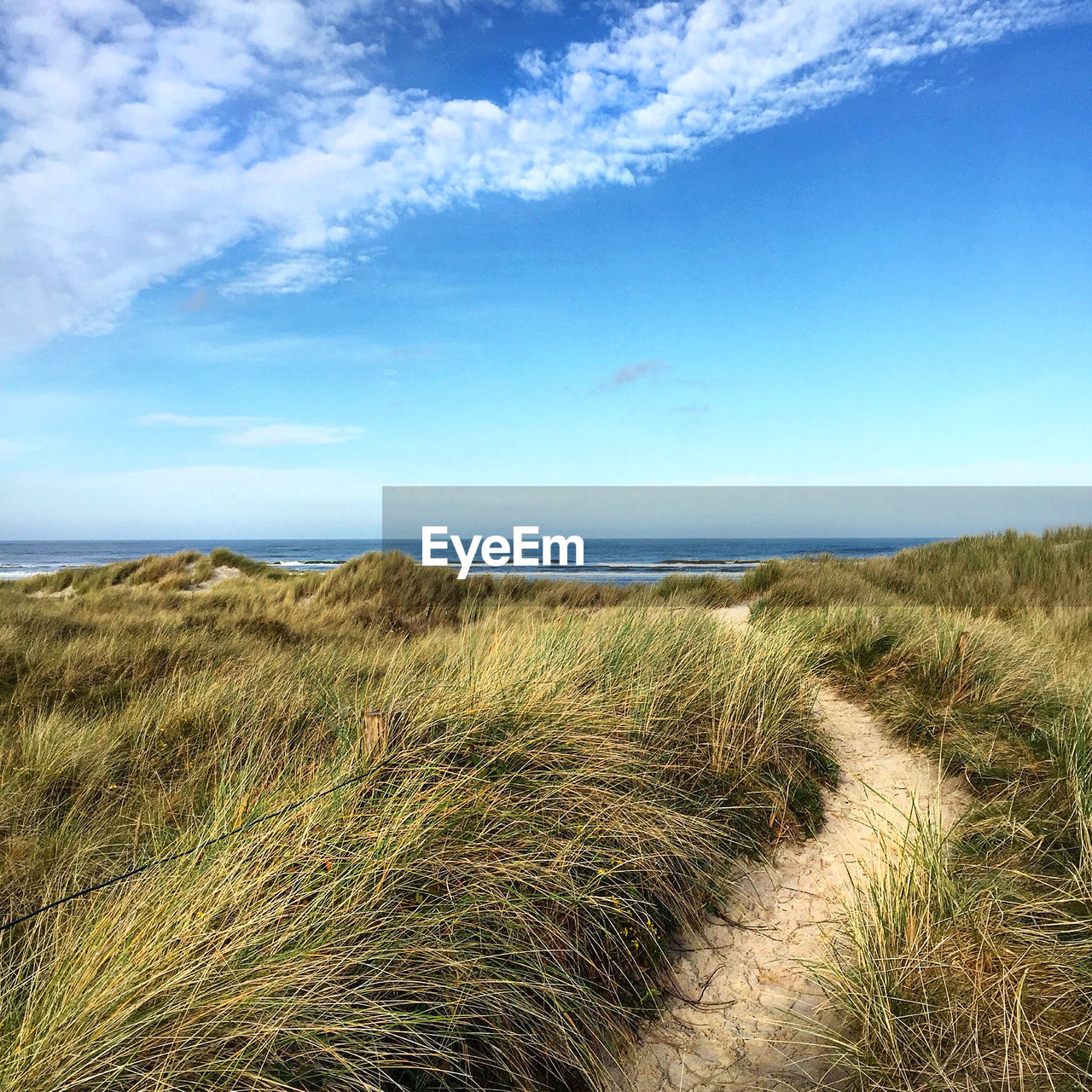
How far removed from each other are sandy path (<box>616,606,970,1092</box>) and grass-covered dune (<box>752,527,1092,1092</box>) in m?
0.21

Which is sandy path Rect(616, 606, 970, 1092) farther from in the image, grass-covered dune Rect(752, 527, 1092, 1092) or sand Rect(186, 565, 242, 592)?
sand Rect(186, 565, 242, 592)

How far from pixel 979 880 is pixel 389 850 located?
7.89 ft

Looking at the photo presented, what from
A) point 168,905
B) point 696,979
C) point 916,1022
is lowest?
point 696,979

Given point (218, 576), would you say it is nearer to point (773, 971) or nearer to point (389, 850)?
point (389, 850)

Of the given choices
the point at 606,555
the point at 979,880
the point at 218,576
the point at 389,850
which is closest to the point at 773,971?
the point at 979,880

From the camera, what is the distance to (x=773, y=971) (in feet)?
10.4

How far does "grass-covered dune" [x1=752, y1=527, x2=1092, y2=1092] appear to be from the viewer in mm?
2416

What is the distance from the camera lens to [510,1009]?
253cm

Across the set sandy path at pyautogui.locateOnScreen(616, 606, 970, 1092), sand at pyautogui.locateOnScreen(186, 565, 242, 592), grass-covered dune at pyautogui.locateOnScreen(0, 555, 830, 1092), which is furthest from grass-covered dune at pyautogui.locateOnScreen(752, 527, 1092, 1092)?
sand at pyautogui.locateOnScreen(186, 565, 242, 592)

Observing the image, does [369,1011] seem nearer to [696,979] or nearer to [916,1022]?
[696,979]

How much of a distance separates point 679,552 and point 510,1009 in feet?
170

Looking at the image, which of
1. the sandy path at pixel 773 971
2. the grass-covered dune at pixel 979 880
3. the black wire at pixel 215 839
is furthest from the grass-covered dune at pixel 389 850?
the grass-covered dune at pixel 979 880

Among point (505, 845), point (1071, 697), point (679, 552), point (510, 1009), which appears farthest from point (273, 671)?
point (679, 552)

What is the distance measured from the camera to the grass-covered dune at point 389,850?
6.74 feet
